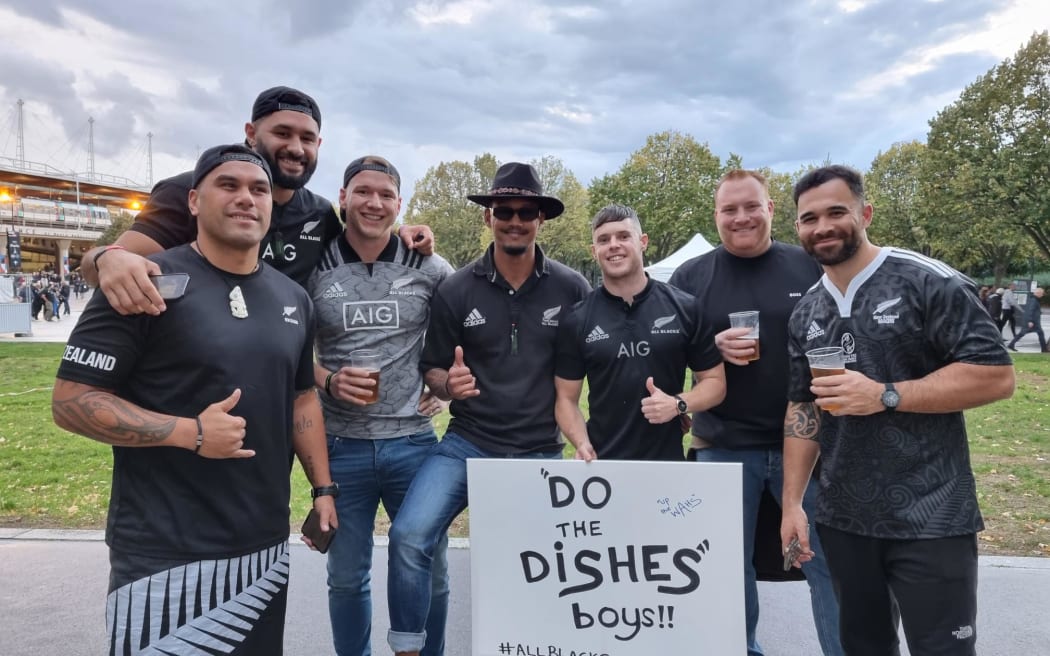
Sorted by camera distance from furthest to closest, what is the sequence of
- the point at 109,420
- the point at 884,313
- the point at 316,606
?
the point at 316,606, the point at 884,313, the point at 109,420

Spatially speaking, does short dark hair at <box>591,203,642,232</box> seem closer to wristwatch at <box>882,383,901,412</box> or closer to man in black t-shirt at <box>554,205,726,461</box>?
man in black t-shirt at <box>554,205,726,461</box>

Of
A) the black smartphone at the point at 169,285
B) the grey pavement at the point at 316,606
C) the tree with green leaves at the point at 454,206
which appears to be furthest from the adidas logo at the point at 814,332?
the tree with green leaves at the point at 454,206

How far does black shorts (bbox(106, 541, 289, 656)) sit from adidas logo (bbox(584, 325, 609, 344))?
1.81 metres

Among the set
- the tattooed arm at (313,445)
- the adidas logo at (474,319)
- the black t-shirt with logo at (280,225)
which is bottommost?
the tattooed arm at (313,445)

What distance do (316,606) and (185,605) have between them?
211cm

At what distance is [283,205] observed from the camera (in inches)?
135

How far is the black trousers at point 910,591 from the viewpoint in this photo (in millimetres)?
2395

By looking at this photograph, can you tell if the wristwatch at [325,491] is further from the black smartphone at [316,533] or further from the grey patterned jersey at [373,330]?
the grey patterned jersey at [373,330]

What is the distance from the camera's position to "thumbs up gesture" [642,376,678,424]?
3062 mm

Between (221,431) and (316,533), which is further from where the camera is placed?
(316,533)

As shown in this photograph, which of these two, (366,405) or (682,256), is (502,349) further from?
(682,256)

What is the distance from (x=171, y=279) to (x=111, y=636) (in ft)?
4.30

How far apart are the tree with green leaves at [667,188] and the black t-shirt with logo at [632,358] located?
33.8 meters

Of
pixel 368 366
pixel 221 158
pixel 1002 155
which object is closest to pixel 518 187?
pixel 368 366
